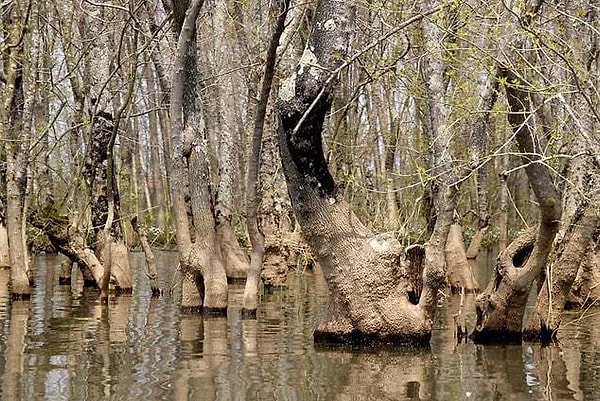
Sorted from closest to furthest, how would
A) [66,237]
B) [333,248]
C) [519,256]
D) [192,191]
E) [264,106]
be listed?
[333,248] → [519,256] → [264,106] → [192,191] → [66,237]

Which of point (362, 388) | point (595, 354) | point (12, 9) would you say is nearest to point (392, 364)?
point (362, 388)

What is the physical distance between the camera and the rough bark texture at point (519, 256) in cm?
871

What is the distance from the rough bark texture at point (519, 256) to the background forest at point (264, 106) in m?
0.06

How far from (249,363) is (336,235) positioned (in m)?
1.76

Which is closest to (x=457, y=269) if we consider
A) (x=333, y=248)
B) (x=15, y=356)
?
(x=333, y=248)

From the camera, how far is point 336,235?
9.35 meters

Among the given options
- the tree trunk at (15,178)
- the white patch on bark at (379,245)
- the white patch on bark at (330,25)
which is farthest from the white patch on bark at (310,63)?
the tree trunk at (15,178)

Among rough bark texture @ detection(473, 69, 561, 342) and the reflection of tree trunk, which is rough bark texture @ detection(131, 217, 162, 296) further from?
rough bark texture @ detection(473, 69, 561, 342)

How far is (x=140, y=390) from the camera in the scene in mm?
6809

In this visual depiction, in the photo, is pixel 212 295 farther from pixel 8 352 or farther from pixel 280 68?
pixel 280 68

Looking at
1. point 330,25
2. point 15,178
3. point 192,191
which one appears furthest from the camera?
point 15,178

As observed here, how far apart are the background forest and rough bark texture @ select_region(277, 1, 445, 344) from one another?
0.68ft

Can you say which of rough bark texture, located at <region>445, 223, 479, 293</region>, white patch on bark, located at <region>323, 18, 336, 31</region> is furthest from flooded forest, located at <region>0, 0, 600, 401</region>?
Result: rough bark texture, located at <region>445, 223, 479, 293</region>

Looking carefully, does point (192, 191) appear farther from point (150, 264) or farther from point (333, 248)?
point (333, 248)
